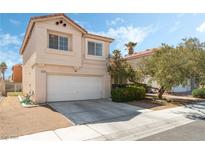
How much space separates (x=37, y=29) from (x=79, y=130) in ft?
28.2

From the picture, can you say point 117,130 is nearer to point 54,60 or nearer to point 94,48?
point 54,60

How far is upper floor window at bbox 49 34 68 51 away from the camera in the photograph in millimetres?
13133

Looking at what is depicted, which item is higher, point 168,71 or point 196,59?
point 196,59

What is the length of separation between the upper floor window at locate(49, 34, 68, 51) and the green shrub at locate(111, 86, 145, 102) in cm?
557

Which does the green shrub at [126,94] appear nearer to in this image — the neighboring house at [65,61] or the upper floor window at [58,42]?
the neighboring house at [65,61]

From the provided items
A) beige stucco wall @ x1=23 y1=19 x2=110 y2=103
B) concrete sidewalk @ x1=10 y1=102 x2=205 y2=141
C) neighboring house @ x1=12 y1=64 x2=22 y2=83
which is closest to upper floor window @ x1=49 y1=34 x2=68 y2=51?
beige stucco wall @ x1=23 y1=19 x2=110 y2=103

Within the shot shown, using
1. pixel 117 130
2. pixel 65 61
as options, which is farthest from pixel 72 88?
pixel 117 130

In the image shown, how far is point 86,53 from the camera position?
48.3 feet

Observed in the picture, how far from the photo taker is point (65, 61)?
1344 centimetres

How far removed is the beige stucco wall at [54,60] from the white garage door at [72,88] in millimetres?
418

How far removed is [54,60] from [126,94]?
6495 mm

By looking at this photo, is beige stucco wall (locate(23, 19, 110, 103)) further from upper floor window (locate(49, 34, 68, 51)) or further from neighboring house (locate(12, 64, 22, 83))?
neighboring house (locate(12, 64, 22, 83))
